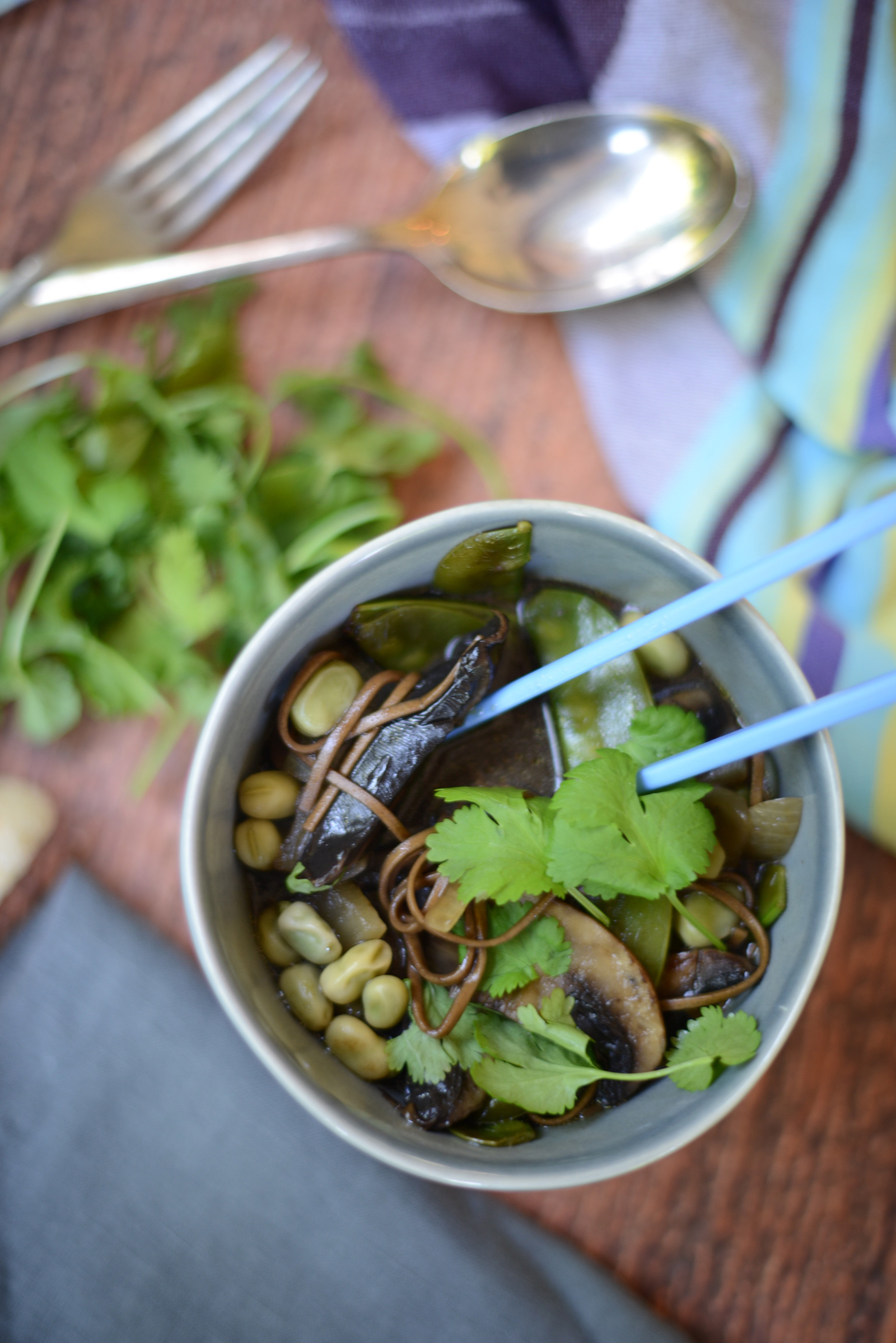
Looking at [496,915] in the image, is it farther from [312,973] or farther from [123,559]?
[123,559]

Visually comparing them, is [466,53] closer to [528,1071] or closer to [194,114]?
[194,114]

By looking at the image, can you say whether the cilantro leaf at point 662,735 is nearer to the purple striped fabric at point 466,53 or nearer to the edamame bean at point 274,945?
the edamame bean at point 274,945

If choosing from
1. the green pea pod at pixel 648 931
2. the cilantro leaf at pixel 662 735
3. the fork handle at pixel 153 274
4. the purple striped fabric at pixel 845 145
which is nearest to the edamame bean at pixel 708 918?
the green pea pod at pixel 648 931

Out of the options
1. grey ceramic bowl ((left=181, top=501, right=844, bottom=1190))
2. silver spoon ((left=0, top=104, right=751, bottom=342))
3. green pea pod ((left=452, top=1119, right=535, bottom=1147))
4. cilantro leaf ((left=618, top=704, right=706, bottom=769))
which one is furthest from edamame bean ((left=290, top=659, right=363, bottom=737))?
silver spoon ((left=0, top=104, right=751, bottom=342))

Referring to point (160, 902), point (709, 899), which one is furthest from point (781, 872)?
point (160, 902)

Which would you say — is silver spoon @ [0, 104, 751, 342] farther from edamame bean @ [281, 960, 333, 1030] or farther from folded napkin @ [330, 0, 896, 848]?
edamame bean @ [281, 960, 333, 1030]

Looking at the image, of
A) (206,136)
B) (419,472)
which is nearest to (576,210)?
(419,472)
